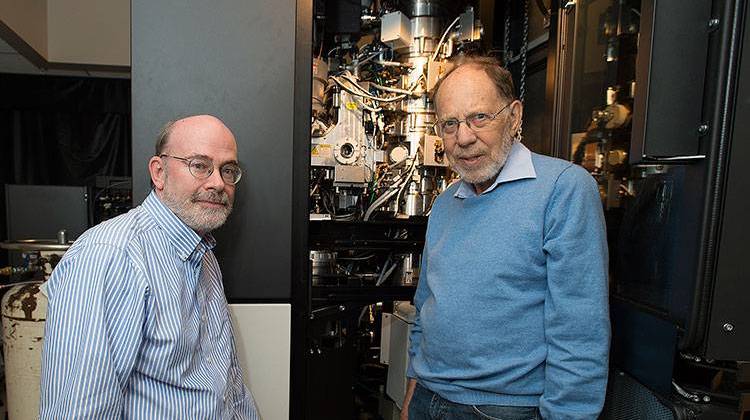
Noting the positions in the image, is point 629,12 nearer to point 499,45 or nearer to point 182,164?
point 499,45

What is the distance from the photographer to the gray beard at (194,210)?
1.07 meters

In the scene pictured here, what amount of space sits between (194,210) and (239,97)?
0.37m

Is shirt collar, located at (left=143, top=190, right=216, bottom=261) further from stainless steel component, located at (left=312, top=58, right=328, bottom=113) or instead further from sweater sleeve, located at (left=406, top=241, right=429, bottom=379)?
stainless steel component, located at (left=312, top=58, right=328, bottom=113)

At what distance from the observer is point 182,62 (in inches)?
48.3

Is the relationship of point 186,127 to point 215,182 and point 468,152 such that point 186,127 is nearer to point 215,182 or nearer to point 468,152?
point 215,182

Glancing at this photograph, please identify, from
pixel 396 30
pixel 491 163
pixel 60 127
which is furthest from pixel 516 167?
pixel 60 127

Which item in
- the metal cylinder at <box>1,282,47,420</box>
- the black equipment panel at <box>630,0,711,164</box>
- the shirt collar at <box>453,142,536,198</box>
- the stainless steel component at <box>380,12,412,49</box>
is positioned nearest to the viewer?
the black equipment panel at <box>630,0,711,164</box>

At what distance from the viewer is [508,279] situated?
96cm

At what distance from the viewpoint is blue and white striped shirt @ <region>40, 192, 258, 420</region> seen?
0.87 meters

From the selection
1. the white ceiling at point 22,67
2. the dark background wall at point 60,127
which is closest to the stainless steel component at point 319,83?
the white ceiling at point 22,67

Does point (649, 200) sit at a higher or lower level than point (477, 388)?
higher

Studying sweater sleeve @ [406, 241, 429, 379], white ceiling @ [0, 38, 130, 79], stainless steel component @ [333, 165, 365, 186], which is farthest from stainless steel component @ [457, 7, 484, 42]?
white ceiling @ [0, 38, 130, 79]

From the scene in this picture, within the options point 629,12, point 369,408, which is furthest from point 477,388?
point 369,408

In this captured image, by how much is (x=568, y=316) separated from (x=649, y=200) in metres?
0.37
